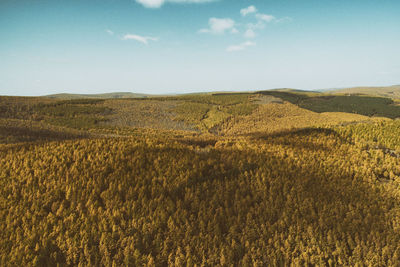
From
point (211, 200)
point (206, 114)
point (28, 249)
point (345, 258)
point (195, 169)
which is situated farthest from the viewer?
point (206, 114)

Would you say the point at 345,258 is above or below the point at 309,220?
below

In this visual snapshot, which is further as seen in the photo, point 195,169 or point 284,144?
point 284,144

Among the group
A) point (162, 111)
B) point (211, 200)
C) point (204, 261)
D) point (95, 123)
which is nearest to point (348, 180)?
point (211, 200)

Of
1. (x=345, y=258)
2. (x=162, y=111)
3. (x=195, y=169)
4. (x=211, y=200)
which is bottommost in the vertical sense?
(x=345, y=258)

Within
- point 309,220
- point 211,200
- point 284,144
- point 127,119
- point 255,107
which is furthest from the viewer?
point 255,107

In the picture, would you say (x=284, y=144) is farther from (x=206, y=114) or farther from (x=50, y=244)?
(x=206, y=114)

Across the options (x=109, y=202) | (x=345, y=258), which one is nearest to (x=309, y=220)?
(x=345, y=258)

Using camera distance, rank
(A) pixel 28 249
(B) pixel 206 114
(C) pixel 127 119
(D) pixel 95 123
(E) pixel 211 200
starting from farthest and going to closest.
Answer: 1. (B) pixel 206 114
2. (C) pixel 127 119
3. (D) pixel 95 123
4. (E) pixel 211 200
5. (A) pixel 28 249

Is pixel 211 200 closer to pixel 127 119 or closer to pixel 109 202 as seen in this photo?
pixel 109 202

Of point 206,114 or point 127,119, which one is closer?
point 127,119
